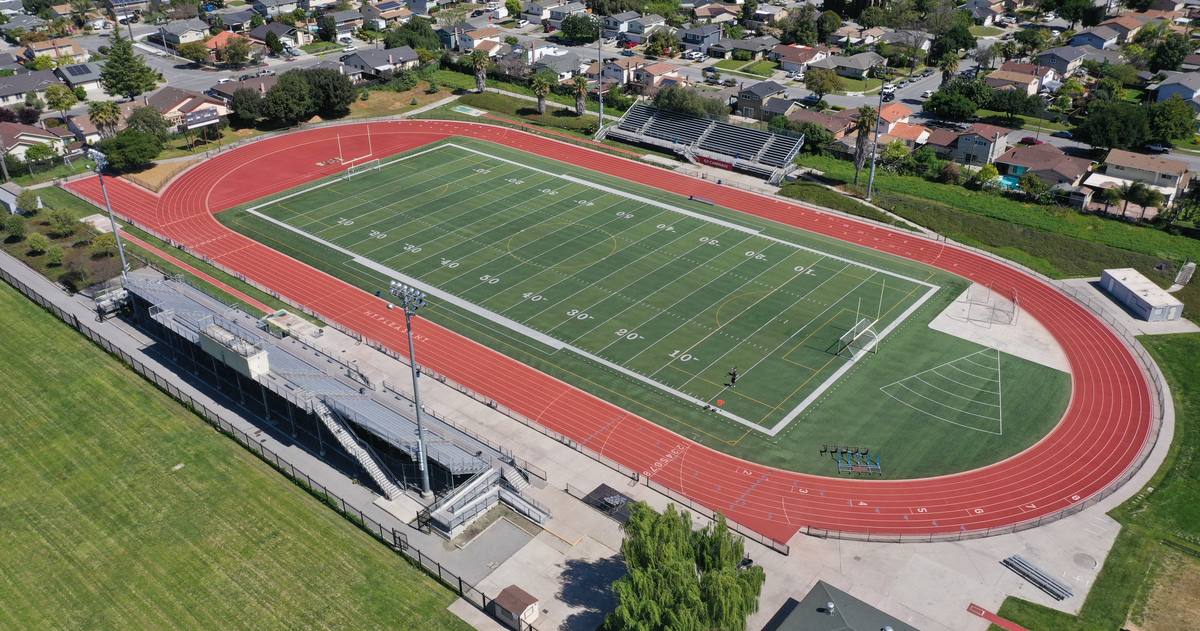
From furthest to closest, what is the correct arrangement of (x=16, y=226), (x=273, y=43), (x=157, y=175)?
(x=273, y=43)
(x=157, y=175)
(x=16, y=226)

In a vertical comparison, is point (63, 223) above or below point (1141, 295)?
above

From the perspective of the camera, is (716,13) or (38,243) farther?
(716,13)

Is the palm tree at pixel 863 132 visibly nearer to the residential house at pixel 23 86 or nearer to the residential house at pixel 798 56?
the residential house at pixel 798 56

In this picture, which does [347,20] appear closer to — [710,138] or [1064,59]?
[710,138]

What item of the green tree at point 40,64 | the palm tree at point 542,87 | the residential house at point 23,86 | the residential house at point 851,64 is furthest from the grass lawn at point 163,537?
the residential house at point 851,64

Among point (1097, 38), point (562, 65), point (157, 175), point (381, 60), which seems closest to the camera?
point (157, 175)

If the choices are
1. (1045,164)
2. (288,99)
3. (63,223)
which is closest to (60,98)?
(288,99)

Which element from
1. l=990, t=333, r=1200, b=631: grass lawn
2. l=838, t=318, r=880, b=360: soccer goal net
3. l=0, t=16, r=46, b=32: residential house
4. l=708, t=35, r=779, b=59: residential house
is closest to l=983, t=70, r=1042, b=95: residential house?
l=708, t=35, r=779, b=59: residential house

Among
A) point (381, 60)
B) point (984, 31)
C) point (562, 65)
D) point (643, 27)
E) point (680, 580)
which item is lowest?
point (680, 580)
